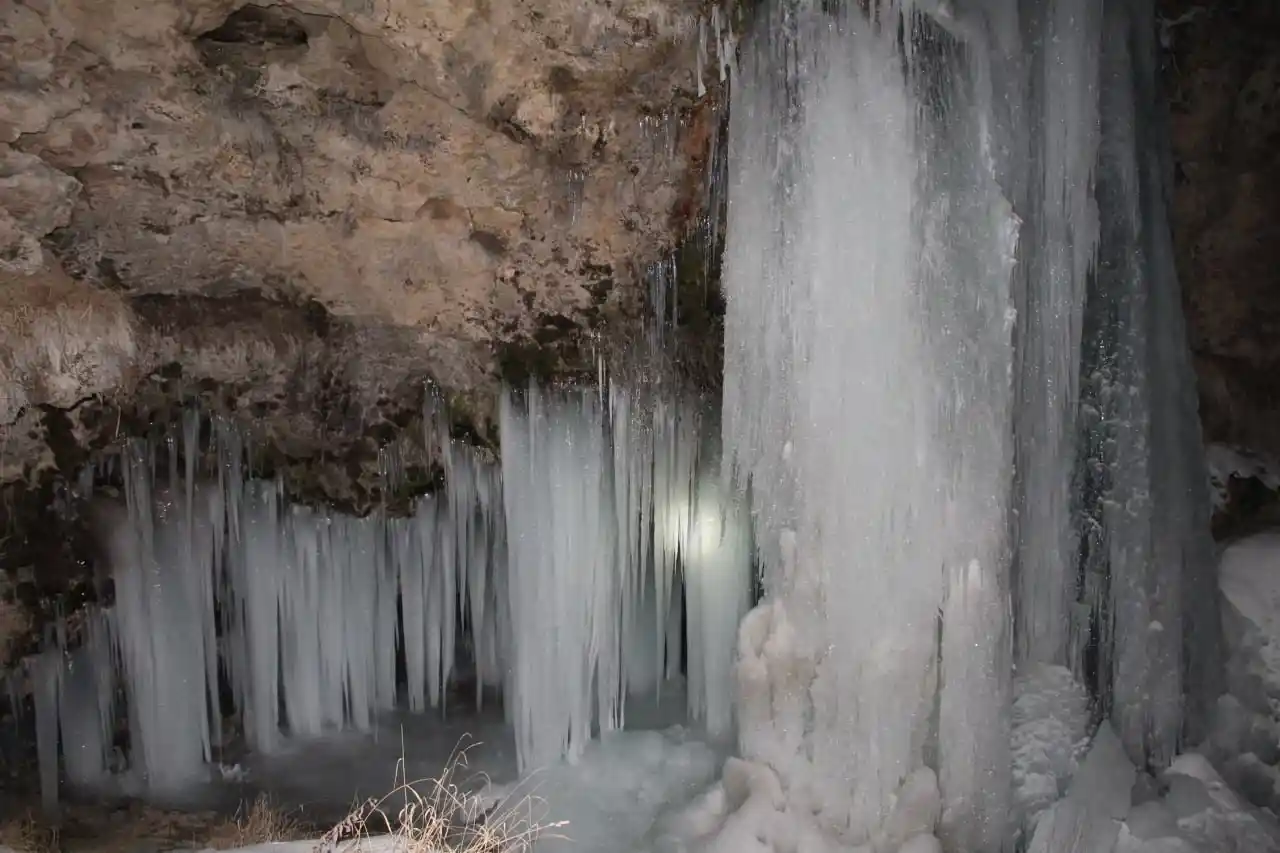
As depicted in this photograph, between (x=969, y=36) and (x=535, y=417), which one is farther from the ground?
(x=969, y=36)

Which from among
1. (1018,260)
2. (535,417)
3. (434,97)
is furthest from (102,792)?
(1018,260)

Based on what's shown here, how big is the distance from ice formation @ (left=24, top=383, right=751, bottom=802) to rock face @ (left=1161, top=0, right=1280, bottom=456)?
2680 mm

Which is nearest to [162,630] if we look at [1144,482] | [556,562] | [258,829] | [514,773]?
[258,829]

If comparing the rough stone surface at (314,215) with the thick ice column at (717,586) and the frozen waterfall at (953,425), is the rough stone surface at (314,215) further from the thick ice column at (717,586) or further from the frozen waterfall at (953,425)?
the thick ice column at (717,586)

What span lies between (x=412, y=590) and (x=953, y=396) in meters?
4.06

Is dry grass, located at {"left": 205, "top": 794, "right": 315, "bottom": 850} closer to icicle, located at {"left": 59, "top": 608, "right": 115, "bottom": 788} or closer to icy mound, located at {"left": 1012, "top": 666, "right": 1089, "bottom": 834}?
icicle, located at {"left": 59, "top": 608, "right": 115, "bottom": 788}

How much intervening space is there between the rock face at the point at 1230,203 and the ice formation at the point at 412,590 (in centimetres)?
268

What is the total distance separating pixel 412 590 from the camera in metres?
7.22

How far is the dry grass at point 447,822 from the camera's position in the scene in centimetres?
450

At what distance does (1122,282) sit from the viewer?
4934 millimetres

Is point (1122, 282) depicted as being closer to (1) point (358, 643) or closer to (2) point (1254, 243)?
(2) point (1254, 243)

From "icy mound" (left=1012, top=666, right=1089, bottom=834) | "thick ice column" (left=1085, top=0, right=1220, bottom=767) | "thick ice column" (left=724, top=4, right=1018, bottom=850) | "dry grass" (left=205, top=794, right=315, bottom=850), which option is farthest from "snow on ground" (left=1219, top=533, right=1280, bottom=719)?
"dry grass" (left=205, top=794, right=315, bottom=850)

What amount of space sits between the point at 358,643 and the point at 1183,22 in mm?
6124

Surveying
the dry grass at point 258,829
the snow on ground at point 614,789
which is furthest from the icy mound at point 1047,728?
the dry grass at point 258,829
